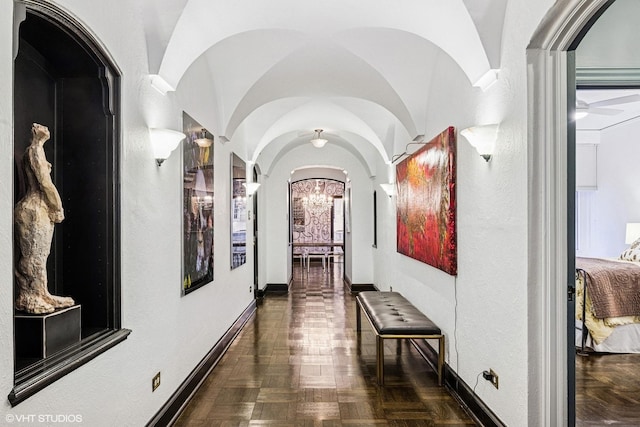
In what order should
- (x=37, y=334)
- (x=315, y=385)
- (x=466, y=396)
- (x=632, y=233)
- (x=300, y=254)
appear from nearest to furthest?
1. (x=37, y=334)
2. (x=466, y=396)
3. (x=315, y=385)
4. (x=632, y=233)
5. (x=300, y=254)

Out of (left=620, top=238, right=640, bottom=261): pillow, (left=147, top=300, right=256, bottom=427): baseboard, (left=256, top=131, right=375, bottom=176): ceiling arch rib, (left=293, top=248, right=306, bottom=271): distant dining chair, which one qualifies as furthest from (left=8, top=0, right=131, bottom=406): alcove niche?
(left=293, top=248, right=306, bottom=271): distant dining chair

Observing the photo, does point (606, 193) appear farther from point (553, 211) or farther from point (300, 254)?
point (300, 254)

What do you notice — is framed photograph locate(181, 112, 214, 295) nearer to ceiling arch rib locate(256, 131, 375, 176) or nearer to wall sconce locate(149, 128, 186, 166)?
wall sconce locate(149, 128, 186, 166)

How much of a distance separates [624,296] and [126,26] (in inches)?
199

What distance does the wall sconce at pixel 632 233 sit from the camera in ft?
21.7

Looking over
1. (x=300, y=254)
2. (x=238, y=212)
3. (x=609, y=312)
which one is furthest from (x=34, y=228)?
(x=300, y=254)

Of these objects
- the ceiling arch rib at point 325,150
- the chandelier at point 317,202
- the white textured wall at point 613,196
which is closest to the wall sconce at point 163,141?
the ceiling arch rib at point 325,150

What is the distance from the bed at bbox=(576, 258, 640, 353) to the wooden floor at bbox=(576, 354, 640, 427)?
13 cm

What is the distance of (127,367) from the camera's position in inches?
95.6

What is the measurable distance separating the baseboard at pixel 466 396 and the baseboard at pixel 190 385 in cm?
207

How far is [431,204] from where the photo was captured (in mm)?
4176

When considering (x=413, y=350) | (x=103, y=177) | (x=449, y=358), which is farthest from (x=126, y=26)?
(x=413, y=350)

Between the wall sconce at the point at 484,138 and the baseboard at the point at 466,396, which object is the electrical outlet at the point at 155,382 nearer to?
the baseboard at the point at 466,396

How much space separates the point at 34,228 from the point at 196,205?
197cm
